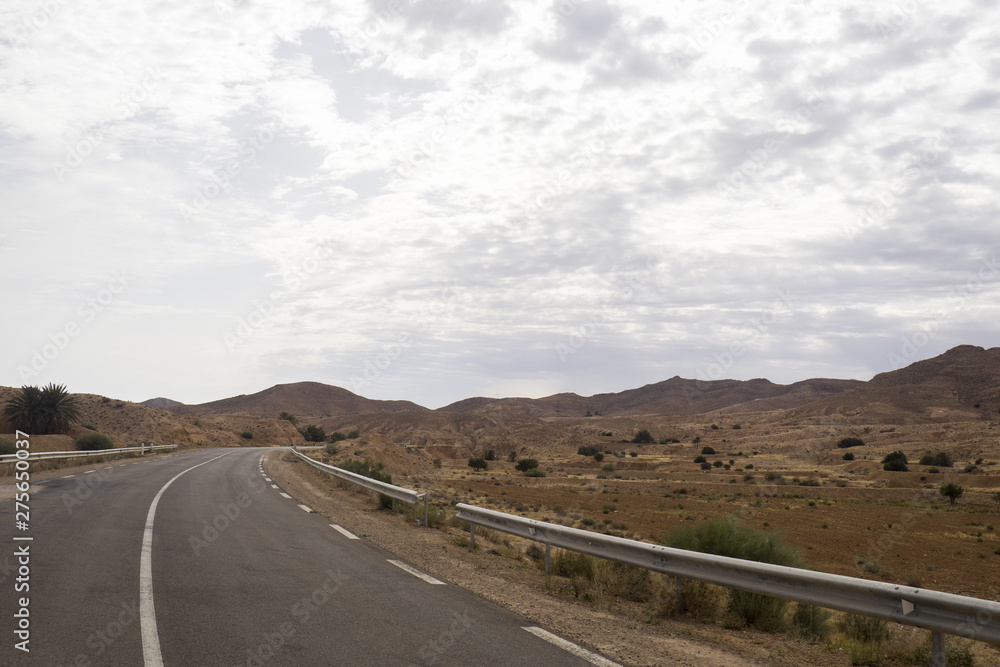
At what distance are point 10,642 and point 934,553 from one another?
24.6 m

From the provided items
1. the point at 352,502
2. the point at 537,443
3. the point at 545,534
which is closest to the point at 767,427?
the point at 537,443

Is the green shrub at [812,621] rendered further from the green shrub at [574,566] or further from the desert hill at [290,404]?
the desert hill at [290,404]

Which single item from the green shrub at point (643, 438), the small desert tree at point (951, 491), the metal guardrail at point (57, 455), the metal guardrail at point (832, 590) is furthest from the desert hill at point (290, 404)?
the metal guardrail at point (832, 590)

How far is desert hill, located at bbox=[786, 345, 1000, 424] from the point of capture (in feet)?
322

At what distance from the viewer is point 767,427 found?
339ft

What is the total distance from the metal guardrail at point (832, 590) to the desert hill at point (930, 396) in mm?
103471

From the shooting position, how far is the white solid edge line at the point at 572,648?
5.48 m

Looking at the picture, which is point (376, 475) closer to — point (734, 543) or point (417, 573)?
point (417, 573)

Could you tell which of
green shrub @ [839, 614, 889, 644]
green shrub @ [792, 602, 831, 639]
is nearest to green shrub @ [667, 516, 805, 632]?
green shrub @ [792, 602, 831, 639]

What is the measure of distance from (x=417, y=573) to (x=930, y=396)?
4754 inches

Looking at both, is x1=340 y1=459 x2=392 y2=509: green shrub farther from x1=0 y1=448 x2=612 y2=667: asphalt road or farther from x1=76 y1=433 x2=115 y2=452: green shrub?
x1=76 y1=433 x2=115 y2=452: green shrub

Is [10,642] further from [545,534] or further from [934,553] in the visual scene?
[934,553]

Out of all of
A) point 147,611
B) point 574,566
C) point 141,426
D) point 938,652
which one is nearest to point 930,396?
point 141,426

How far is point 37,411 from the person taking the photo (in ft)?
172
